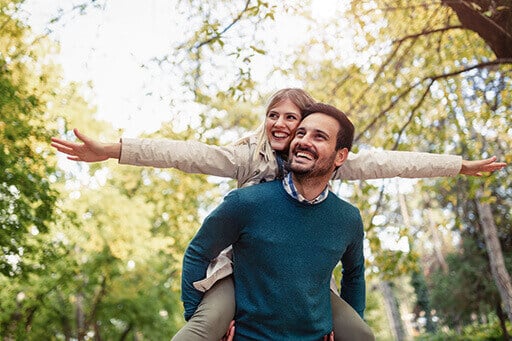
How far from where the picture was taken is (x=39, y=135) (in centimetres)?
779

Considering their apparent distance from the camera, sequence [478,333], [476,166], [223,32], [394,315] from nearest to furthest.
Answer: [476,166] < [223,32] < [478,333] < [394,315]

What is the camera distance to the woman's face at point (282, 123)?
9.14 feet

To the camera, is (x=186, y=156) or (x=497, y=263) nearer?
(x=186, y=156)

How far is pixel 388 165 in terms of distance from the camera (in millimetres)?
2959

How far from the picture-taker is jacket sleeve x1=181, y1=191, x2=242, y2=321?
7.88 ft

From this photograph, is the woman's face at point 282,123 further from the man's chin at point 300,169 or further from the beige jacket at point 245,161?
the man's chin at point 300,169

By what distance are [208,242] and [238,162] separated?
0.44 m

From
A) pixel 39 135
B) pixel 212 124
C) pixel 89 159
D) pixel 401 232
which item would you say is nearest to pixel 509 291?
pixel 401 232

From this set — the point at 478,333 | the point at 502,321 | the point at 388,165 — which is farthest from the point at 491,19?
the point at 478,333

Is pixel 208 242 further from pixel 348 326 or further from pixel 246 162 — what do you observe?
pixel 348 326

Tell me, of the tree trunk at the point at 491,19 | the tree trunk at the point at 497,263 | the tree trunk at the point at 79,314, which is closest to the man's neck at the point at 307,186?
the tree trunk at the point at 491,19

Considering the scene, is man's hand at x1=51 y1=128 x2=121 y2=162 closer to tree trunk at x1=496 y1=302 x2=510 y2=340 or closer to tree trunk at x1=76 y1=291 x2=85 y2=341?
tree trunk at x1=496 y1=302 x2=510 y2=340

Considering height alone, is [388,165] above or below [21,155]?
below

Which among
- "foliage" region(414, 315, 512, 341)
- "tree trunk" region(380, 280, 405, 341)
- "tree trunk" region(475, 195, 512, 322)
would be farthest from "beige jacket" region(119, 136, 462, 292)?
"tree trunk" region(380, 280, 405, 341)
